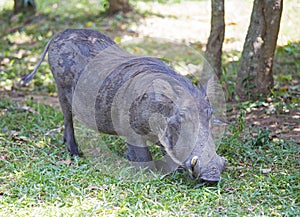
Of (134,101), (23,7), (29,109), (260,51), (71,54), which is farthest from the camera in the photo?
(23,7)

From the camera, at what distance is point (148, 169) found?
4.57 meters

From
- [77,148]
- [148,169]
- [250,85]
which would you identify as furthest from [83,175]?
[250,85]

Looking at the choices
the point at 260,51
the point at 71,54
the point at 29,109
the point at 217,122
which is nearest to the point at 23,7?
the point at 29,109

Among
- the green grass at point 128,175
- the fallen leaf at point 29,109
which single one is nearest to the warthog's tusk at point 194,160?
the green grass at point 128,175

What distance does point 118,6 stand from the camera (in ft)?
33.9

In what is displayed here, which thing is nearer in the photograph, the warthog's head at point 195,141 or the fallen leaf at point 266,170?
the warthog's head at point 195,141

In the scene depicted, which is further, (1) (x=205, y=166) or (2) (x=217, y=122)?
(2) (x=217, y=122)

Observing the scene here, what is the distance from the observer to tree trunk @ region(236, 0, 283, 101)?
6.11 meters

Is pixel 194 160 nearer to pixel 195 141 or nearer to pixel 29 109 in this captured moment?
pixel 195 141

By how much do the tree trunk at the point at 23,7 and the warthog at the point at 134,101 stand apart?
19.1 feet

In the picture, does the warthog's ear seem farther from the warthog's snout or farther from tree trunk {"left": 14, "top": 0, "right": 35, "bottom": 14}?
tree trunk {"left": 14, "top": 0, "right": 35, "bottom": 14}

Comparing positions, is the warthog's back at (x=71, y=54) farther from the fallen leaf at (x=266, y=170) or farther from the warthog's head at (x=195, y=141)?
the fallen leaf at (x=266, y=170)

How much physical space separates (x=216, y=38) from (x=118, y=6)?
413 cm

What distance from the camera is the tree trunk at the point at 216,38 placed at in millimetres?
6499
